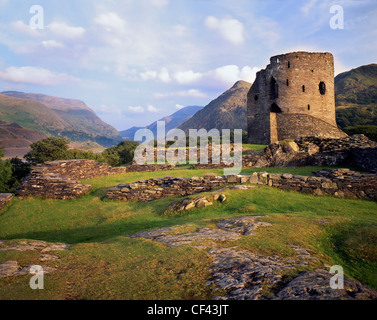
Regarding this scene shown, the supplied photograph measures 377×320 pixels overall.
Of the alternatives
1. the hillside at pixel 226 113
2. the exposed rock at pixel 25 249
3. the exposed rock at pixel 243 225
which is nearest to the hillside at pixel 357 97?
the hillside at pixel 226 113

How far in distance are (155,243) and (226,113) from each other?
13022cm

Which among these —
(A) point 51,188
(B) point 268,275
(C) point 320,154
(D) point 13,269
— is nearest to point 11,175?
(A) point 51,188

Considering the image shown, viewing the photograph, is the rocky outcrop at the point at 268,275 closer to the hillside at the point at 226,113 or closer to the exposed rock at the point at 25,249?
the exposed rock at the point at 25,249

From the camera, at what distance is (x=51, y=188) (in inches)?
522

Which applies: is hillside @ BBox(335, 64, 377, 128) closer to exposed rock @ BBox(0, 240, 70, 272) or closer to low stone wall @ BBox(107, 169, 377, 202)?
low stone wall @ BBox(107, 169, 377, 202)

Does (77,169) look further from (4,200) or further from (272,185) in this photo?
(272,185)

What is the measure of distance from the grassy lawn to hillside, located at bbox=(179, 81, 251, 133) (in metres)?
108

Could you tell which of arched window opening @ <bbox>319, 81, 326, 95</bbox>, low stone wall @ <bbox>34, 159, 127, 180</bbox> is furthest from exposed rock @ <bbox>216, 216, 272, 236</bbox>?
arched window opening @ <bbox>319, 81, 326, 95</bbox>

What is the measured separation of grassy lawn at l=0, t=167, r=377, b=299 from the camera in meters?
3.56

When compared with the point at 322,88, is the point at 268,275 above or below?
below

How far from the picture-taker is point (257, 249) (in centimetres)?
483

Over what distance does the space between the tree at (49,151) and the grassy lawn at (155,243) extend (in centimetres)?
2330
